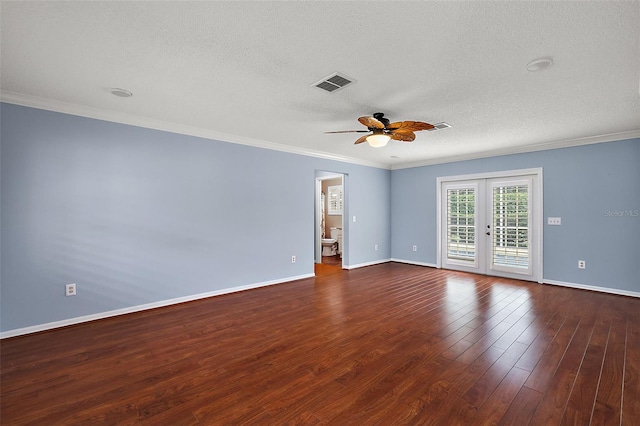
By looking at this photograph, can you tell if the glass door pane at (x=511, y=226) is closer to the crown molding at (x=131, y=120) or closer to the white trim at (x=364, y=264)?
the white trim at (x=364, y=264)

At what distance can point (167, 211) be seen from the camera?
4.11 m

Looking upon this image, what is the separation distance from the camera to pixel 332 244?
871 centimetres

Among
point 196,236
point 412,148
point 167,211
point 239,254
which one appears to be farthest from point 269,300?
point 412,148

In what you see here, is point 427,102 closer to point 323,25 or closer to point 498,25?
point 498,25

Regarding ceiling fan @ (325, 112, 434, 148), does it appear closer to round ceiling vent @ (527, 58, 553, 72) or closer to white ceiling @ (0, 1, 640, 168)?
white ceiling @ (0, 1, 640, 168)

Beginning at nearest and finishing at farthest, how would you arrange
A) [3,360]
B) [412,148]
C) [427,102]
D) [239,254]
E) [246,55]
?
[246,55], [3,360], [427,102], [239,254], [412,148]

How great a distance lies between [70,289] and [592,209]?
754cm

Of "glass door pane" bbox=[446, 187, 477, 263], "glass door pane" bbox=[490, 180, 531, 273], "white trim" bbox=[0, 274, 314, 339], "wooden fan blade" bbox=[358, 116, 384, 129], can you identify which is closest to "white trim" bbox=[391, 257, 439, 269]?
"glass door pane" bbox=[446, 187, 477, 263]

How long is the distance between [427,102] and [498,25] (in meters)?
1.34

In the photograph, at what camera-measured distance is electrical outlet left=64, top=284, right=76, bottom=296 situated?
338cm

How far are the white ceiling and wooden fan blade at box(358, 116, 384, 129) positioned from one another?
0.71ft

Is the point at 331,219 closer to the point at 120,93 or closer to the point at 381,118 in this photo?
the point at 381,118

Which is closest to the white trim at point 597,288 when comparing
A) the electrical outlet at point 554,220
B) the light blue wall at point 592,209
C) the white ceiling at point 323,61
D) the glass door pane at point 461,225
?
the light blue wall at point 592,209

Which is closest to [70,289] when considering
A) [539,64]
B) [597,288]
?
[539,64]
